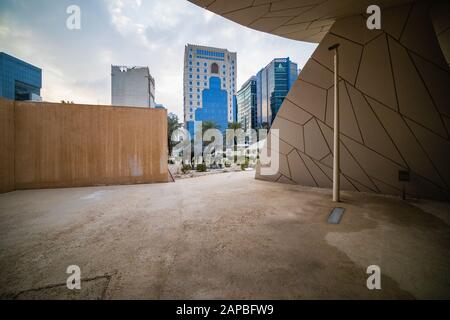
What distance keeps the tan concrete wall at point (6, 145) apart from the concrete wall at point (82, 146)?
0.10 ft

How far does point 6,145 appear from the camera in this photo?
6.81m

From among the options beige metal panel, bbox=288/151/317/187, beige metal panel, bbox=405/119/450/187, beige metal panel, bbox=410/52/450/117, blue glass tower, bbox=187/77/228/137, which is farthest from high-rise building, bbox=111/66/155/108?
beige metal panel, bbox=405/119/450/187

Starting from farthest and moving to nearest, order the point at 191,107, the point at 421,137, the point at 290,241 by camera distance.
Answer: the point at 191,107 < the point at 421,137 < the point at 290,241

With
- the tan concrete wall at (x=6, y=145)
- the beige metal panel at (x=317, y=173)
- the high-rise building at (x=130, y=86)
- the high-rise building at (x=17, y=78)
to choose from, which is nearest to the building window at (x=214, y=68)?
the high-rise building at (x=130, y=86)

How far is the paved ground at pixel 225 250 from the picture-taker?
1.95 m

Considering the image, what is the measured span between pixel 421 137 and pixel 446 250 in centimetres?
418

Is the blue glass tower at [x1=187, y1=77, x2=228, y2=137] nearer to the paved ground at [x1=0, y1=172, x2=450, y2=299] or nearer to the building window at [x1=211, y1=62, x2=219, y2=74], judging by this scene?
the building window at [x1=211, y1=62, x2=219, y2=74]

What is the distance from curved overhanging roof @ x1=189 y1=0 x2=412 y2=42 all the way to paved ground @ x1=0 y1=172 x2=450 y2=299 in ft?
16.9

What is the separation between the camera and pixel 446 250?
8.86ft

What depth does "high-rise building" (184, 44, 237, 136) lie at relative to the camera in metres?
62.5

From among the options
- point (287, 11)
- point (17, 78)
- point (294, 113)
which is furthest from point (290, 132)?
point (17, 78)

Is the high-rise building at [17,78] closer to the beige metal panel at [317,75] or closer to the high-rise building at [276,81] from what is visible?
the beige metal panel at [317,75]
